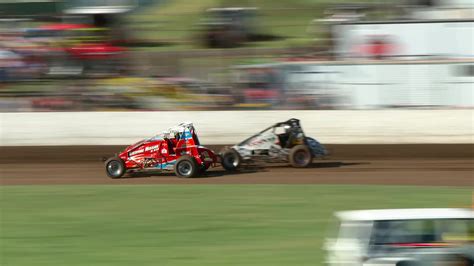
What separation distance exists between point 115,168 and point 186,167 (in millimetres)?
1290

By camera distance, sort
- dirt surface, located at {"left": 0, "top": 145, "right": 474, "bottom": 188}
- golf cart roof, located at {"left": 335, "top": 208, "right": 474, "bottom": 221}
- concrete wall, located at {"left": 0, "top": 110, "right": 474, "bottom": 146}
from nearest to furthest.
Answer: golf cart roof, located at {"left": 335, "top": 208, "right": 474, "bottom": 221}
dirt surface, located at {"left": 0, "top": 145, "right": 474, "bottom": 188}
concrete wall, located at {"left": 0, "top": 110, "right": 474, "bottom": 146}

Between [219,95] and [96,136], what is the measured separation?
3.06m

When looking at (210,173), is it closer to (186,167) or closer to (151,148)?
(186,167)

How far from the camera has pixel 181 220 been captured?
10.1 meters

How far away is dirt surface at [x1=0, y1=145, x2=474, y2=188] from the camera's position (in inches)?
536

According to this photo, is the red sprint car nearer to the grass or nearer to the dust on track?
the dust on track

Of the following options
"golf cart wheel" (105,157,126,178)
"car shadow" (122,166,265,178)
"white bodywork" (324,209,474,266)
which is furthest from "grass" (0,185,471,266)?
"white bodywork" (324,209,474,266)

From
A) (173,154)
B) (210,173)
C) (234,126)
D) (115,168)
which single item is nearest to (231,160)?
(210,173)

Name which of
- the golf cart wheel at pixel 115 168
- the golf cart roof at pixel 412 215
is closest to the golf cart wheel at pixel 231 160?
the golf cart wheel at pixel 115 168

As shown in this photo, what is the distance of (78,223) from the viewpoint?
32.9 ft

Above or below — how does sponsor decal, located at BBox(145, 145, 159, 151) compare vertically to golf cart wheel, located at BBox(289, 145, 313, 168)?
above

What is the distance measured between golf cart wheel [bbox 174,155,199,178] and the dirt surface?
0.53 feet

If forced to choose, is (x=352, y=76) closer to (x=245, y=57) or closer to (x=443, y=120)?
(x=443, y=120)

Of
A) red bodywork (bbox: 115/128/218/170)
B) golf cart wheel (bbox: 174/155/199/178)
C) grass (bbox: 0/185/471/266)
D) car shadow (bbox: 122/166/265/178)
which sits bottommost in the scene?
grass (bbox: 0/185/471/266)
